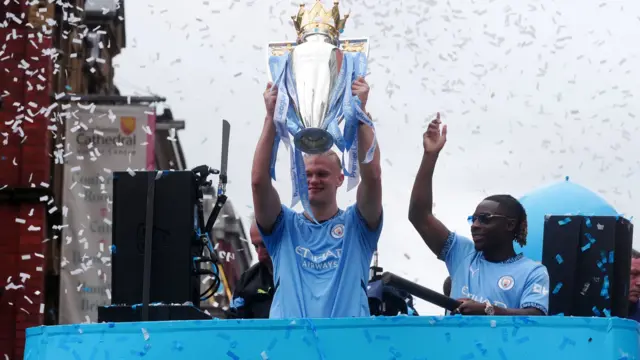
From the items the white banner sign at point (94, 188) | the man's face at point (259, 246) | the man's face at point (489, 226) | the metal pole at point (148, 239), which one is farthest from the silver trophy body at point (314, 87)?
the white banner sign at point (94, 188)

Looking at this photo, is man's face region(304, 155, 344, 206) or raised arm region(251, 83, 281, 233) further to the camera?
man's face region(304, 155, 344, 206)

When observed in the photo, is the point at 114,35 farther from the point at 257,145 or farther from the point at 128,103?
the point at 257,145

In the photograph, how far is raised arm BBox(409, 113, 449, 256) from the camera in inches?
210

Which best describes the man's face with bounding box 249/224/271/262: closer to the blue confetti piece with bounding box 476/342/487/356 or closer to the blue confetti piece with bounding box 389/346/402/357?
the blue confetti piece with bounding box 389/346/402/357

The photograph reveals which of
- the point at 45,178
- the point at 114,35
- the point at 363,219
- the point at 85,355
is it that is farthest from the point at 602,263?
the point at 114,35

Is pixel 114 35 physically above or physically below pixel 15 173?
above

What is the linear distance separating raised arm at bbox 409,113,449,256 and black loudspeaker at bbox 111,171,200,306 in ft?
3.24

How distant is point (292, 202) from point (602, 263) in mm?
1308

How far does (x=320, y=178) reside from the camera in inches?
204

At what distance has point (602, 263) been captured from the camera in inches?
201

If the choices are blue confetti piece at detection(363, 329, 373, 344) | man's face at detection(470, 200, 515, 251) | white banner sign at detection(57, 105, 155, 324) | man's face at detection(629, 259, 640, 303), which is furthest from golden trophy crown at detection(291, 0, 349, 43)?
Answer: white banner sign at detection(57, 105, 155, 324)

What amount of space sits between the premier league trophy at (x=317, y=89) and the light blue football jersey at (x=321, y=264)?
23 cm

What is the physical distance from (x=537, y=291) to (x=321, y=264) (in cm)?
87

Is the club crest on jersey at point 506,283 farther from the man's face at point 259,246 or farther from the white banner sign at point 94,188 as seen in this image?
the white banner sign at point 94,188
